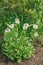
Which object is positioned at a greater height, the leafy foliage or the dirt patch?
the leafy foliage

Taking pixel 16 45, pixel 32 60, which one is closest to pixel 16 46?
pixel 16 45

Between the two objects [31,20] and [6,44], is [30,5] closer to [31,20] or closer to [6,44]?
[31,20]

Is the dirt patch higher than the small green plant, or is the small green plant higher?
the small green plant

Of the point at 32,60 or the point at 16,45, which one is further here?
the point at 32,60

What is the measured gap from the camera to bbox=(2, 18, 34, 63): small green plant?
14.9 ft

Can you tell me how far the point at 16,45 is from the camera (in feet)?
14.9

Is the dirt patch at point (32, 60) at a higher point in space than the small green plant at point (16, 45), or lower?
lower

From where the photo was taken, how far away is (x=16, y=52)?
14.9 ft

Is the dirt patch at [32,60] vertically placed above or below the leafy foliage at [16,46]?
below

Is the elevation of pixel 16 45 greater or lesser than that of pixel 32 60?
greater

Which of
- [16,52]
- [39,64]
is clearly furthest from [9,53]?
[39,64]

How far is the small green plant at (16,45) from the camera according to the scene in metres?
4.54

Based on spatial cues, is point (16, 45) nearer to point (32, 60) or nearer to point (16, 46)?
point (16, 46)

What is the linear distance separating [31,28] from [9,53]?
72 centimetres
